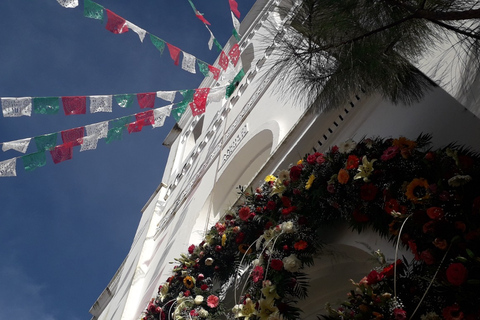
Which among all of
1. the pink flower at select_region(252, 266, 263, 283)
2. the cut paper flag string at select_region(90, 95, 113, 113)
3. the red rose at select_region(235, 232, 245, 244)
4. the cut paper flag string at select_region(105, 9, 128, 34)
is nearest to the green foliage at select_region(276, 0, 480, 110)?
the pink flower at select_region(252, 266, 263, 283)

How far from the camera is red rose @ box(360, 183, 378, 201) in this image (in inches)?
145

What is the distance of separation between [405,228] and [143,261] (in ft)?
24.5

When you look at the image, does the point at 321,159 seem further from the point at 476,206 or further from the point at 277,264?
the point at 476,206

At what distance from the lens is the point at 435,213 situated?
3100 millimetres

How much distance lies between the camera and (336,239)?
4.23 metres

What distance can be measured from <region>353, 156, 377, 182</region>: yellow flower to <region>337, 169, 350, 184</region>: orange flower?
11 cm

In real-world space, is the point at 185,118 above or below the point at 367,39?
below

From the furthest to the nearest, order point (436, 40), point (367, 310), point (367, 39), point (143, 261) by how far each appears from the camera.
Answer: point (143, 261)
point (436, 40)
point (367, 39)
point (367, 310)

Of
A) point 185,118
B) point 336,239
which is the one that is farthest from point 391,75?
point 185,118

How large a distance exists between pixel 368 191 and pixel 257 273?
1162 mm

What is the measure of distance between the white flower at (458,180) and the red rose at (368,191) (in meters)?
0.62

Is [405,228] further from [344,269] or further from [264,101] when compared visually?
[264,101]

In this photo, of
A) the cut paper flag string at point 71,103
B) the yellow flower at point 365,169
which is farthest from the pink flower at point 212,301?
the cut paper flag string at point 71,103

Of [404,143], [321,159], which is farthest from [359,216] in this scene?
[321,159]
